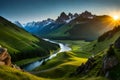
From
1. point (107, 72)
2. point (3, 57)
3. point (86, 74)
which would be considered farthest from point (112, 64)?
point (3, 57)

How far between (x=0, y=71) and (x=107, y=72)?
36.8 m

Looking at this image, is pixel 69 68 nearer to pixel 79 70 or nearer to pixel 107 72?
pixel 79 70

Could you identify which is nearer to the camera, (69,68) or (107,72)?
(107,72)

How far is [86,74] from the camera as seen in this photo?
106 metres

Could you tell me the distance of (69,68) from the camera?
143m

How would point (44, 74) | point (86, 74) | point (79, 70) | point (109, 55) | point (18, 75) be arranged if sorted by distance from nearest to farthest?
1. point (18, 75)
2. point (109, 55)
3. point (86, 74)
4. point (79, 70)
5. point (44, 74)

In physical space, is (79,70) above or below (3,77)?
above

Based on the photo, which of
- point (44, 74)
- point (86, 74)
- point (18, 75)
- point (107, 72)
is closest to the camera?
point (18, 75)


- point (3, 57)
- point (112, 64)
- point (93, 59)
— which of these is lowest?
point (112, 64)

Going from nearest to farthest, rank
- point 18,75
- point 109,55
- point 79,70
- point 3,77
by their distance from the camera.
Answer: point 3,77
point 18,75
point 109,55
point 79,70

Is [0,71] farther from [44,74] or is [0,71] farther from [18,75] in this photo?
[44,74]

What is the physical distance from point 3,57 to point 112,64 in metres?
37.3

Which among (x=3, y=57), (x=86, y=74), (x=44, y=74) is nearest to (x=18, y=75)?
(x=3, y=57)

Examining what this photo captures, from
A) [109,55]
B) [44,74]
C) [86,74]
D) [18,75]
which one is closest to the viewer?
[18,75]
